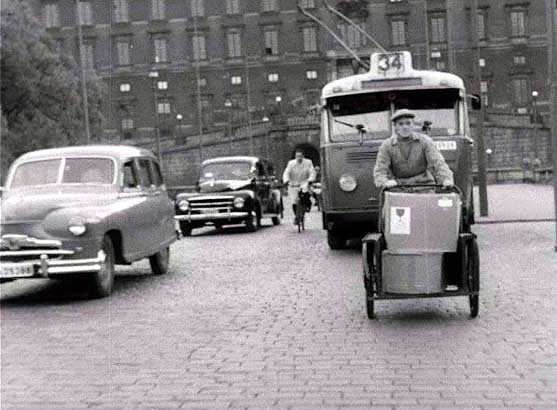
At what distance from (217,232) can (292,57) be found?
211 ft

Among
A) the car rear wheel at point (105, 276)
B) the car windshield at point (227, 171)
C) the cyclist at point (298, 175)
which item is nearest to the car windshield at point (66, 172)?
the car rear wheel at point (105, 276)

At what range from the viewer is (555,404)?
5.97 metres

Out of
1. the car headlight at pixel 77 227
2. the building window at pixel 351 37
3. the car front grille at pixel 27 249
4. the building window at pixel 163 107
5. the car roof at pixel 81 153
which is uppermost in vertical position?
the building window at pixel 351 37

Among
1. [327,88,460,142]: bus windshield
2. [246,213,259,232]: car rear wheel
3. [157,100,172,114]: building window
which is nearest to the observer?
[327,88,460,142]: bus windshield

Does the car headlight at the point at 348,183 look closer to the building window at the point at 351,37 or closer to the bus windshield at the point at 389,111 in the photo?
the bus windshield at the point at 389,111

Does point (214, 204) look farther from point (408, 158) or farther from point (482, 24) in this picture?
point (482, 24)

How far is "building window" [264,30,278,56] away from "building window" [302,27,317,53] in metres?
2.43

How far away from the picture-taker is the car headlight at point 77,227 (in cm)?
1155

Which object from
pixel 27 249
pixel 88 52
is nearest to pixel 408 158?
pixel 27 249

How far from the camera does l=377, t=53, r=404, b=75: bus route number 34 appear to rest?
658 inches

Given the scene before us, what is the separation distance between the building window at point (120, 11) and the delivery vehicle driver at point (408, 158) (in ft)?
260

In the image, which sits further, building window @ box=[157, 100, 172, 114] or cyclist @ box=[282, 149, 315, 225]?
building window @ box=[157, 100, 172, 114]

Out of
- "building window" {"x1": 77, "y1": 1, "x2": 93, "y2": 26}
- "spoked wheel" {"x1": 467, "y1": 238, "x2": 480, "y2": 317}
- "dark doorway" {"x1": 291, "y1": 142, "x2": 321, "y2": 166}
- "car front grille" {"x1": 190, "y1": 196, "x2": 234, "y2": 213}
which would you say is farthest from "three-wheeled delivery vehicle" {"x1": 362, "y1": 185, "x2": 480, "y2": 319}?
"building window" {"x1": 77, "y1": 1, "x2": 93, "y2": 26}

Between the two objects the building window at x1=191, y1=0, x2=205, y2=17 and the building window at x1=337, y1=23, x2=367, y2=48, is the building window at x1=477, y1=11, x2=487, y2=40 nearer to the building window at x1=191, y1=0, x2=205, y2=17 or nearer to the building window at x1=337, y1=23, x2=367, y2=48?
the building window at x1=337, y1=23, x2=367, y2=48
